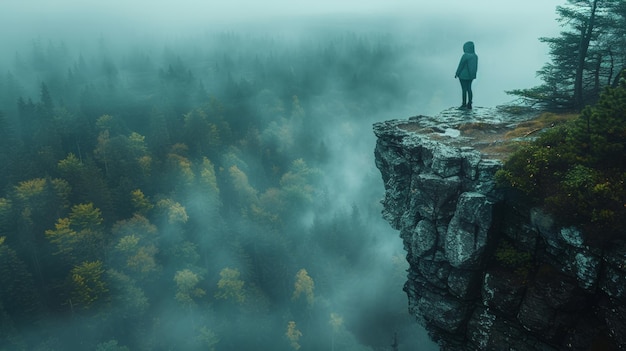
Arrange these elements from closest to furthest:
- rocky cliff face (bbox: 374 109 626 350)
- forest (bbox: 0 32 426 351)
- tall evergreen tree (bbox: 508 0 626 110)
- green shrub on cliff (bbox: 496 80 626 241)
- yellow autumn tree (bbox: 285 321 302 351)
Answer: green shrub on cliff (bbox: 496 80 626 241) < rocky cliff face (bbox: 374 109 626 350) < tall evergreen tree (bbox: 508 0 626 110) < forest (bbox: 0 32 426 351) < yellow autumn tree (bbox: 285 321 302 351)

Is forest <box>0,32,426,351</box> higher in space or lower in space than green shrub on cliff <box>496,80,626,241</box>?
lower

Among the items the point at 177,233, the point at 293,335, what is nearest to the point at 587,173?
the point at 293,335

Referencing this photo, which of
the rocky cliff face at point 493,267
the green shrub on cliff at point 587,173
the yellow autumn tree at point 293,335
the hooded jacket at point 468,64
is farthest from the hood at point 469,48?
the yellow autumn tree at point 293,335

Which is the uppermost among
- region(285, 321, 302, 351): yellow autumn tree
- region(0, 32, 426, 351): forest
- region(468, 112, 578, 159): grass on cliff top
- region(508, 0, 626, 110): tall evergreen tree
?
region(508, 0, 626, 110): tall evergreen tree

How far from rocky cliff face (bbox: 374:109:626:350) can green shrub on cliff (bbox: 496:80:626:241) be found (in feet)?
2.31

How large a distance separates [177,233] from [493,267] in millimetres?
82203

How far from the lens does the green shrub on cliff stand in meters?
13.0

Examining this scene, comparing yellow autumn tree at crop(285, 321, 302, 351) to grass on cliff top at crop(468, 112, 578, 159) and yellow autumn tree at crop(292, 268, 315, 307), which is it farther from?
grass on cliff top at crop(468, 112, 578, 159)

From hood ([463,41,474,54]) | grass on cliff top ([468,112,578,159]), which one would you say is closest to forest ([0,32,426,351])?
grass on cliff top ([468,112,578,159])

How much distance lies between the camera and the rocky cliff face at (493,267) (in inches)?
543

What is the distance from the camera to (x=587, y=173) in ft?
45.8

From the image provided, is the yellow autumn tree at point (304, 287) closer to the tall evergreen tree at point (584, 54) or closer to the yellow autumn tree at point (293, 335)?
the yellow autumn tree at point (293, 335)

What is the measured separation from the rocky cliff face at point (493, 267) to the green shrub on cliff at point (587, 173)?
70 cm

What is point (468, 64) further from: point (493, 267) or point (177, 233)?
point (177, 233)
